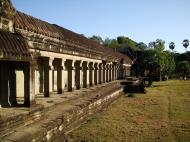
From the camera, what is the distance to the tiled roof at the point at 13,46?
8.81 metres

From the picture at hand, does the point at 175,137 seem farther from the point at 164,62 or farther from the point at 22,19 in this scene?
the point at 164,62

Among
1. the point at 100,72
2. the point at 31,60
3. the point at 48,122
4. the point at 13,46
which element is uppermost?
the point at 13,46

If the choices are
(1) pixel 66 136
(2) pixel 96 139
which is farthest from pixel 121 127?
(1) pixel 66 136

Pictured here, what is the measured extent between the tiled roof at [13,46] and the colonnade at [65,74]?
3362mm

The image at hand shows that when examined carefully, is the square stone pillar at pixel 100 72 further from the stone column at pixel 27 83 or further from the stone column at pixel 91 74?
the stone column at pixel 27 83

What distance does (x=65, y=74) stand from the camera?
1844cm

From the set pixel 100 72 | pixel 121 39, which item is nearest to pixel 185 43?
pixel 121 39

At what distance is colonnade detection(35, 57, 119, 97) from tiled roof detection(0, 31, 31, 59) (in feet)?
11.0

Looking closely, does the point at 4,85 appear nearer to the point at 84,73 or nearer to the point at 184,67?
the point at 84,73

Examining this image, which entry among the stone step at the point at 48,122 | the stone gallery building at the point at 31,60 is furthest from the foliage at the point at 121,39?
the stone step at the point at 48,122

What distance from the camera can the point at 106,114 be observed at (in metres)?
15.5

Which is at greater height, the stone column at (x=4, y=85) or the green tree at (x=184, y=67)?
the green tree at (x=184, y=67)

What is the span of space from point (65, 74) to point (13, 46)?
9.15m

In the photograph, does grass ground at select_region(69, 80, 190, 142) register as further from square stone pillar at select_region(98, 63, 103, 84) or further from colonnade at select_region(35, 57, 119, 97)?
square stone pillar at select_region(98, 63, 103, 84)
